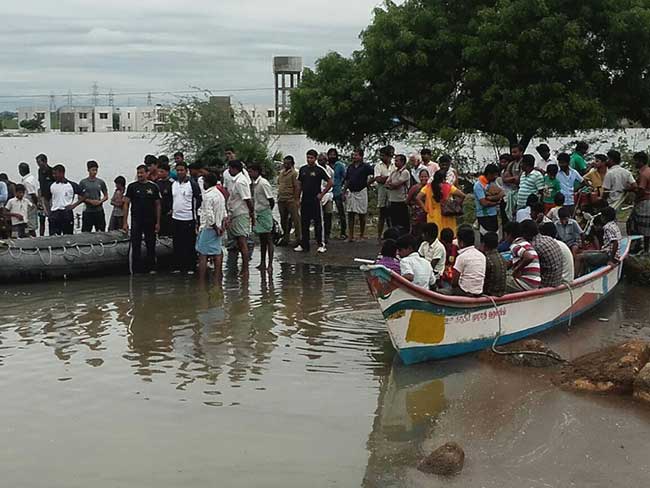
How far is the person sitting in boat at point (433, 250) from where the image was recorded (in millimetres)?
10969

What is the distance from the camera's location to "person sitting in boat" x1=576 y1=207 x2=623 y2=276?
1280 cm

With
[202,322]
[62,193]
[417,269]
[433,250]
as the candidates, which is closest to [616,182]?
[433,250]

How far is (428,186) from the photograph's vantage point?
44.8 ft

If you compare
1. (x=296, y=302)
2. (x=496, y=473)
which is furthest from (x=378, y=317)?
(x=496, y=473)

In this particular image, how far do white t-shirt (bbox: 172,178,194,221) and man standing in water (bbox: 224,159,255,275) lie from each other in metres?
0.65

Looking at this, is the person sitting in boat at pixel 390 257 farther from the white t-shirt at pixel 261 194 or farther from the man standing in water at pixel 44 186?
the man standing in water at pixel 44 186

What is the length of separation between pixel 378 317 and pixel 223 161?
44.9 feet

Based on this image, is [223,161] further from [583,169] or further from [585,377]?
[585,377]

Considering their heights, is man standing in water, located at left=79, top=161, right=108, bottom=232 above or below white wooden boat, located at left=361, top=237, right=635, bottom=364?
above

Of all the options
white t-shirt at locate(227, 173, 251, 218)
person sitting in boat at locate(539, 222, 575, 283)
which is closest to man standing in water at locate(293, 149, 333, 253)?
white t-shirt at locate(227, 173, 251, 218)

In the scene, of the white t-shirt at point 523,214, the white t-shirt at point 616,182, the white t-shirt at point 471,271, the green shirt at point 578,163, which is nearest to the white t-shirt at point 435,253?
the white t-shirt at point 471,271

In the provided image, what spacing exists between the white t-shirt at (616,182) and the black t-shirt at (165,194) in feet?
22.4

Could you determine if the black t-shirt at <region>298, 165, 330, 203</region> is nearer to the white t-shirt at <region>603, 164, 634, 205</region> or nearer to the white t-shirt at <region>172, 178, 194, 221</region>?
the white t-shirt at <region>172, 178, 194, 221</region>

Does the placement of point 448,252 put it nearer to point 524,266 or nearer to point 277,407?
point 524,266
